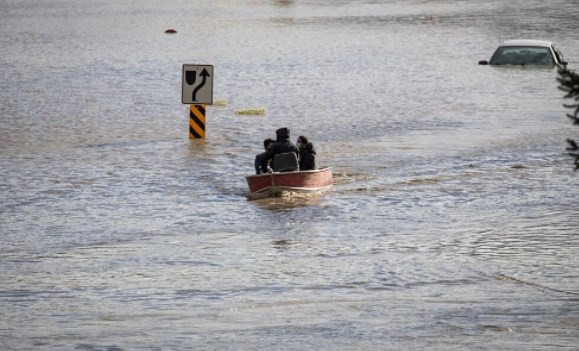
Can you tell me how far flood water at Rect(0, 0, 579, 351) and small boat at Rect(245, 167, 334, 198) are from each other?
1.02 feet

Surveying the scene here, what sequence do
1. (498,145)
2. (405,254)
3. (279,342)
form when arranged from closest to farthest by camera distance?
(279,342)
(405,254)
(498,145)

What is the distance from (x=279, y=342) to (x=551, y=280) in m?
6.21

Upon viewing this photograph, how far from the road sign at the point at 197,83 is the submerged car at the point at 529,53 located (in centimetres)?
1952

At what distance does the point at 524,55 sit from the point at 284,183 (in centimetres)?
2670

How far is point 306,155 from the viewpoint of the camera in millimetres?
31234

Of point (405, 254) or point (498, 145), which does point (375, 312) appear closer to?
point (405, 254)

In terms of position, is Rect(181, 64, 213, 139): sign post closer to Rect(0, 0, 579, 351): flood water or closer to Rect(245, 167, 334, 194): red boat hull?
Rect(0, 0, 579, 351): flood water

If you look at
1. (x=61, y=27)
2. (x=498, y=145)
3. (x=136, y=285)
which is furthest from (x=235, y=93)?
(x=61, y=27)

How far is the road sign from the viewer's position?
122 feet

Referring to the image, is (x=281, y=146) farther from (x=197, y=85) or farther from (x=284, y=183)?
(x=197, y=85)

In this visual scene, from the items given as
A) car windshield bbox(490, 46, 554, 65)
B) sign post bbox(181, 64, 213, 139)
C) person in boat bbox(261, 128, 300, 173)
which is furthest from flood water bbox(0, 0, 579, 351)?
sign post bbox(181, 64, 213, 139)

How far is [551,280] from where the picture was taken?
23.7 m

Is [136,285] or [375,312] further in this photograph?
[136,285]

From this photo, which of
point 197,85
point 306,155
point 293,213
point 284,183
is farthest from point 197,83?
point 293,213
